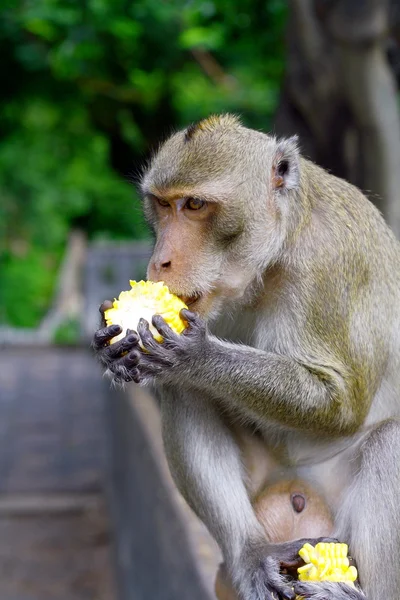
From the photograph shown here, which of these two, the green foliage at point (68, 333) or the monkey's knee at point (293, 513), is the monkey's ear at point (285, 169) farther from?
the green foliage at point (68, 333)

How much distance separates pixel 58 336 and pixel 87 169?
34.0 feet

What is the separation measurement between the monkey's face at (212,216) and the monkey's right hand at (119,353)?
0.66 ft

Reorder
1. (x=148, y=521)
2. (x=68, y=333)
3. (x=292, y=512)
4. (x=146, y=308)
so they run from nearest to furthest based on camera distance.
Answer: (x=146, y=308)
(x=292, y=512)
(x=148, y=521)
(x=68, y=333)

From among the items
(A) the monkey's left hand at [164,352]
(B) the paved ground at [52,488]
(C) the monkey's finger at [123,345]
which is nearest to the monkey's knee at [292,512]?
(A) the monkey's left hand at [164,352]

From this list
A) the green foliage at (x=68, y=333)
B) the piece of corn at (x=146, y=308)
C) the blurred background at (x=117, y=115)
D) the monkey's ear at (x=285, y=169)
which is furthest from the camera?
the green foliage at (x=68, y=333)

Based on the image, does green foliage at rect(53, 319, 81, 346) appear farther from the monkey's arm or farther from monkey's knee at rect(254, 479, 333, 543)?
the monkey's arm

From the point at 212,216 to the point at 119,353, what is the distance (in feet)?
1.71

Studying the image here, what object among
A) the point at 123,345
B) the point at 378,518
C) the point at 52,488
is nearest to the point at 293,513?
the point at 378,518

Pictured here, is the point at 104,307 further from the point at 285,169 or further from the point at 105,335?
the point at 285,169

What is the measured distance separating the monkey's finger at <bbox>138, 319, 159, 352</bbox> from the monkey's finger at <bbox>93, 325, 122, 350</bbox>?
0.23 ft

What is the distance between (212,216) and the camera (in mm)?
2957

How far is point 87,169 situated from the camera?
24922mm

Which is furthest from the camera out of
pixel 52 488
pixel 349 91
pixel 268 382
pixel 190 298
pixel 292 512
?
pixel 52 488

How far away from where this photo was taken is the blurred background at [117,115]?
5.45 meters
